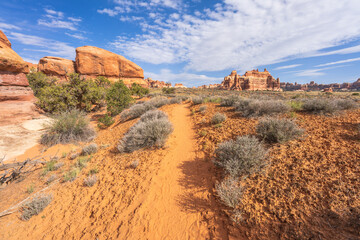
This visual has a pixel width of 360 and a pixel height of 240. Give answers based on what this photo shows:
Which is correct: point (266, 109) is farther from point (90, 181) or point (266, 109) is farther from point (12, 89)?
point (12, 89)

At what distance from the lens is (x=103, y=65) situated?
34094 millimetres

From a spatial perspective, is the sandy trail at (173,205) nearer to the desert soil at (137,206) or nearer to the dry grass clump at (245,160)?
the desert soil at (137,206)

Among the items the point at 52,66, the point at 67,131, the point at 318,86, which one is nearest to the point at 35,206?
the point at 67,131

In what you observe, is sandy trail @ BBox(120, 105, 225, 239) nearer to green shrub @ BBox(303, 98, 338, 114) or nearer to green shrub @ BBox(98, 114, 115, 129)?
green shrub @ BBox(303, 98, 338, 114)

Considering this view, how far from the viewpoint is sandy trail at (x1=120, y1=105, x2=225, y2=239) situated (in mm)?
2355

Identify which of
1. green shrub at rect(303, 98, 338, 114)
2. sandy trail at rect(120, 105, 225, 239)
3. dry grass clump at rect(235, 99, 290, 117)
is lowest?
sandy trail at rect(120, 105, 225, 239)

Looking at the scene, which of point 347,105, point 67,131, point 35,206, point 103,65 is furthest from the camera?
point 103,65

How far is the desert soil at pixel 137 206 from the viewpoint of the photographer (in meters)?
2.42

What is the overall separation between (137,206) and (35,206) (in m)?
2.82

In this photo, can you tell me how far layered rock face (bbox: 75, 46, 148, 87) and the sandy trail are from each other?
38.6 meters

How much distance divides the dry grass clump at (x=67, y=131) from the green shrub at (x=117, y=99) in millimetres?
4529

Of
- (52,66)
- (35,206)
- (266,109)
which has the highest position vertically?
(52,66)

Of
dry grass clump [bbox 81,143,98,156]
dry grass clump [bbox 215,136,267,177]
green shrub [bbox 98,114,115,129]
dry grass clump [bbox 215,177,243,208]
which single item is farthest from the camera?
green shrub [bbox 98,114,115,129]

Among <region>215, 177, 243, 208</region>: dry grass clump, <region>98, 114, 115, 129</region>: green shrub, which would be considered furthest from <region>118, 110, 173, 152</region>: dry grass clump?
<region>98, 114, 115, 129</region>: green shrub
